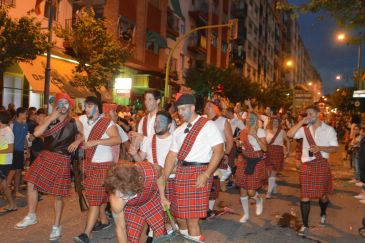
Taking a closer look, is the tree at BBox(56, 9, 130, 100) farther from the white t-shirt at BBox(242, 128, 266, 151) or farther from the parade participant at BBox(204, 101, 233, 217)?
the white t-shirt at BBox(242, 128, 266, 151)

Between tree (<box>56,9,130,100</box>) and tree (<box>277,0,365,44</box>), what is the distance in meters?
8.89

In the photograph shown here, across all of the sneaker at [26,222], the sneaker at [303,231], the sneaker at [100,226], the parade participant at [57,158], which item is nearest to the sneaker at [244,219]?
the sneaker at [303,231]

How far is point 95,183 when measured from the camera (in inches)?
220

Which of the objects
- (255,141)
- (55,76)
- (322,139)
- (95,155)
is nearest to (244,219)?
(255,141)

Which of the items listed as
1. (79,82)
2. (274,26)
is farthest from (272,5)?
(79,82)

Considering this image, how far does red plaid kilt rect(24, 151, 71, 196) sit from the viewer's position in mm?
5762

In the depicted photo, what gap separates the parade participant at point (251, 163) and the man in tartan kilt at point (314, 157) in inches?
32.3

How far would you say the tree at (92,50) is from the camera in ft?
58.0

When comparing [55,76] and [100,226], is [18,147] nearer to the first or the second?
[100,226]

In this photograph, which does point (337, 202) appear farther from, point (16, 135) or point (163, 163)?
point (16, 135)

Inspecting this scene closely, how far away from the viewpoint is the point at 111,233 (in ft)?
20.5

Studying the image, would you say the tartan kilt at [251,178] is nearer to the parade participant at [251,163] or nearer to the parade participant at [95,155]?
the parade participant at [251,163]

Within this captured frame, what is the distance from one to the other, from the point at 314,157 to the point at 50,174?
12.6 ft

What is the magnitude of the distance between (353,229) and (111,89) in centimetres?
1691
